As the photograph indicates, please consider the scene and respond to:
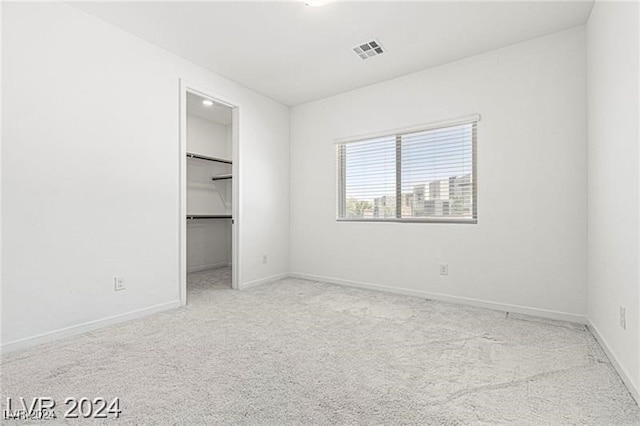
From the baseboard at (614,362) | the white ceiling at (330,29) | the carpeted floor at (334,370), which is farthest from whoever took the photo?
the white ceiling at (330,29)

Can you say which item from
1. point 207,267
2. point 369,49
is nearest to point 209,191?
point 207,267

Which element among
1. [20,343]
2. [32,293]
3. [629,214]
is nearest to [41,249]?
[32,293]

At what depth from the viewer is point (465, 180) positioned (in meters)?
3.40

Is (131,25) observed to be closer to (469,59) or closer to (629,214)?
(469,59)

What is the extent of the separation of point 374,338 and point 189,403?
135 centimetres

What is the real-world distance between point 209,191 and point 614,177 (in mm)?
5326

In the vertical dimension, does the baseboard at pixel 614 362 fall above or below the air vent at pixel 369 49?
below

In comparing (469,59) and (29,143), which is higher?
(469,59)

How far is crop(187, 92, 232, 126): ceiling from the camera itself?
15.2ft

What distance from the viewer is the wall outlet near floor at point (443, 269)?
11.3ft

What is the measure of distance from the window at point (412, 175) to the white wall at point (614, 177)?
997mm

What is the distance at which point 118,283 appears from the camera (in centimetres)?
275

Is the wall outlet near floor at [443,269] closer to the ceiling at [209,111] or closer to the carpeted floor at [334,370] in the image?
the carpeted floor at [334,370]

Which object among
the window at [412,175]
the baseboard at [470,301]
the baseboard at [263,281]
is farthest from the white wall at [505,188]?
the baseboard at [263,281]
